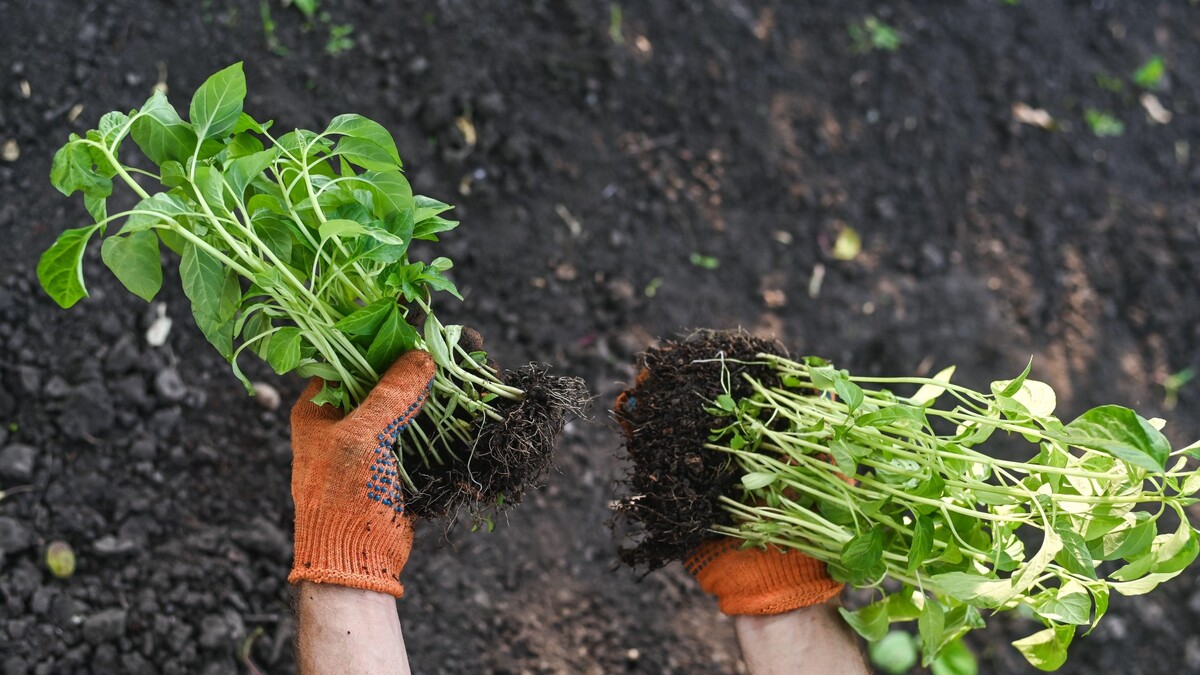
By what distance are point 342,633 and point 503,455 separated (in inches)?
17.0

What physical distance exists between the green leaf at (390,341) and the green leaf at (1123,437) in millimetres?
1089

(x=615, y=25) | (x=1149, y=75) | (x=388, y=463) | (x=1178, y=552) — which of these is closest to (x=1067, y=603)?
(x=1178, y=552)

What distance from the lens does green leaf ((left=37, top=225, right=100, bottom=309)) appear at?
1.26m

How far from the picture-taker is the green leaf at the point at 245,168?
4.37 ft

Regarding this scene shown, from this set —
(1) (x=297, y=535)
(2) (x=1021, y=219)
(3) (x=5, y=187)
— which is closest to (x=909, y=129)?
(2) (x=1021, y=219)

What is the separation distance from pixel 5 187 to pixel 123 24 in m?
0.56

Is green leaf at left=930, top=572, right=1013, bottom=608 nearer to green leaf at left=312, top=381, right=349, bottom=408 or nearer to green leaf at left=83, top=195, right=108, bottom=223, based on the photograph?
green leaf at left=312, top=381, right=349, bottom=408

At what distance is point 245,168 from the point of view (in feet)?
4.43

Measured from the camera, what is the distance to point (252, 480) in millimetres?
2254

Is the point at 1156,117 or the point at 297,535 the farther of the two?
the point at 1156,117

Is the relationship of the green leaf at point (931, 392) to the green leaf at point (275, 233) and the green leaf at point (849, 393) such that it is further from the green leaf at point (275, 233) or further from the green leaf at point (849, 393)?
the green leaf at point (275, 233)

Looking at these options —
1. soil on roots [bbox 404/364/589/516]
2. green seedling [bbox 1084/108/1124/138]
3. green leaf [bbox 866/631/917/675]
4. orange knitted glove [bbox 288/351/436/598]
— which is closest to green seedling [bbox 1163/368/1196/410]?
green seedling [bbox 1084/108/1124/138]

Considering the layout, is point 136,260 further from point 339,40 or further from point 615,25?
point 615,25

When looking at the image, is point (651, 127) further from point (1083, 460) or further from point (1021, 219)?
point (1083, 460)
